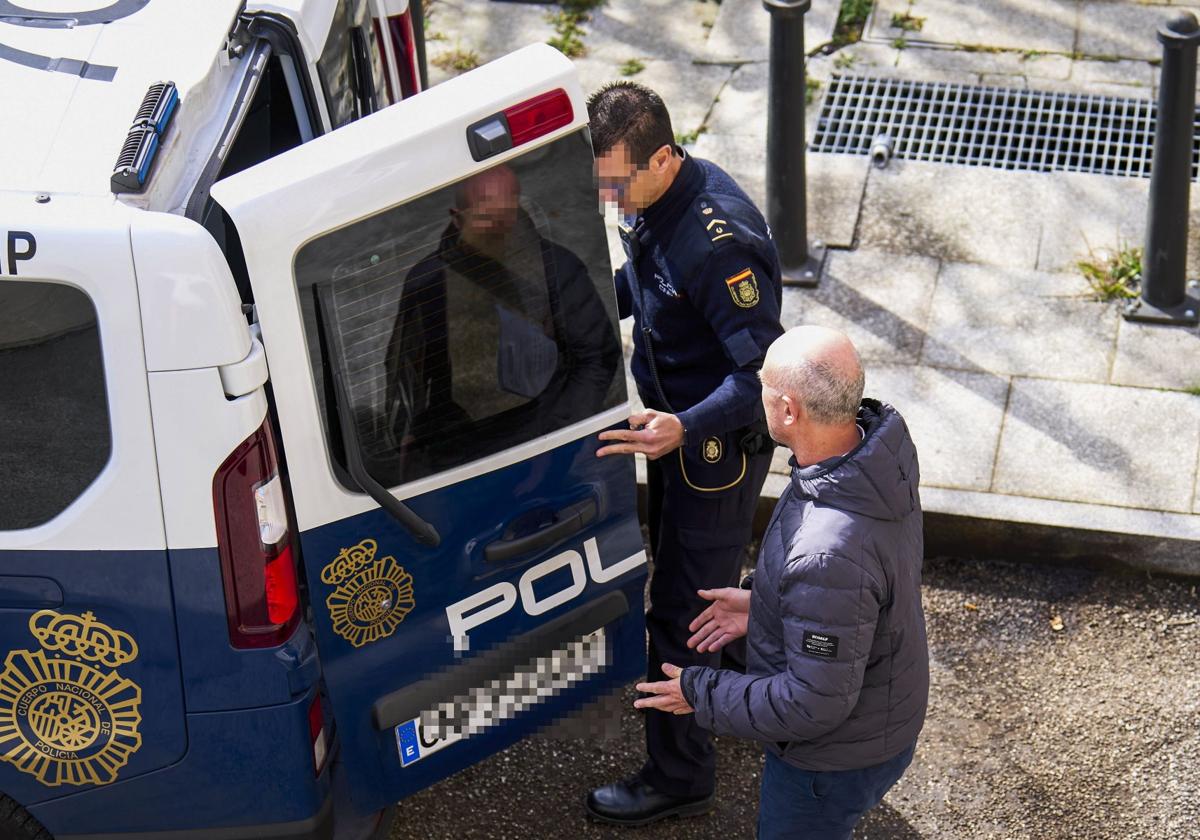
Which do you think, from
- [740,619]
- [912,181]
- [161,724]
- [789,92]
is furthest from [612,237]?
[161,724]

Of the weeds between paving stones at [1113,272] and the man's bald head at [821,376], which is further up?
the man's bald head at [821,376]

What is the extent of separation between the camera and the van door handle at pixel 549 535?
3.11 m

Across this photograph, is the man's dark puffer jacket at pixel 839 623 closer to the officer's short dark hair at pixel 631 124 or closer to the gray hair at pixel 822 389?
the gray hair at pixel 822 389

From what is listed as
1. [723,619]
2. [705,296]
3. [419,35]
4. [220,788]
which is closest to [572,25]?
[419,35]

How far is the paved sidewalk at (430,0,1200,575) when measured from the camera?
4766 mm

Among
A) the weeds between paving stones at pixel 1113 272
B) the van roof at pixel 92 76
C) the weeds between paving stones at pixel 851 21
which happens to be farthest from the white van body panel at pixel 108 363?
the weeds between paving stones at pixel 851 21

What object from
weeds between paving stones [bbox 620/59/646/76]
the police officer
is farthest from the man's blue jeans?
weeds between paving stones [bbox 620/59/646/76]

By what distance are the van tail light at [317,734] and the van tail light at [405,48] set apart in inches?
80.2

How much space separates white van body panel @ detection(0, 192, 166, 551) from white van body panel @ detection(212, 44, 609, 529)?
0.73ft

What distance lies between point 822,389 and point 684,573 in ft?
3.38

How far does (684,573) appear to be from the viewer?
11.9 feet

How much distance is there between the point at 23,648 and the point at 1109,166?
490 centimetres

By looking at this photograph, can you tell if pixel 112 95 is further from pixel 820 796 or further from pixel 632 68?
pixel 632 68

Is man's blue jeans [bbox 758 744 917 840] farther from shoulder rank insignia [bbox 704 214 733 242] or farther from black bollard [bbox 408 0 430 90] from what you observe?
black bollard [bbox 408 0 430 90]
